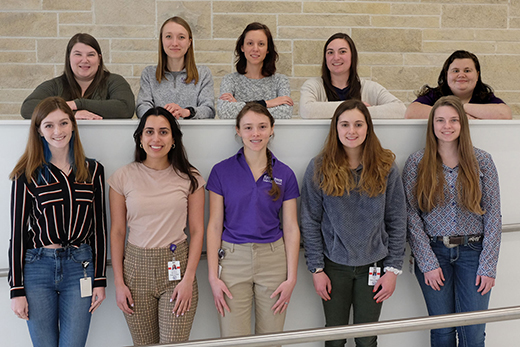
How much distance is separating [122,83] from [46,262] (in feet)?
3.24

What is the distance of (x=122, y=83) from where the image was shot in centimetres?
251

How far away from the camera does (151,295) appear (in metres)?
2.17

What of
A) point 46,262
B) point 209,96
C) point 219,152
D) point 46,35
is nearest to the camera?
point 46,262

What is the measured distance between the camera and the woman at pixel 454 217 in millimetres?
2336

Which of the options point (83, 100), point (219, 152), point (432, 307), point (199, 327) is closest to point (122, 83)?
point (83, 100)

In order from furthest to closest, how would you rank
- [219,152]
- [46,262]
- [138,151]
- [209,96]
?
[209,96]
[219,152]
[138,151]
[46,262]

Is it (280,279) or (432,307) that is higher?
(280,279)

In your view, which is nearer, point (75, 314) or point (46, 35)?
point (75, 314)

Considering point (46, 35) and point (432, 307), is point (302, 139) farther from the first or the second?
point (46, 35)

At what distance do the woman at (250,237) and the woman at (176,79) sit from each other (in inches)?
16.7

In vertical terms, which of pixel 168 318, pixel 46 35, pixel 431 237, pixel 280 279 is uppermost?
pixel 46 35

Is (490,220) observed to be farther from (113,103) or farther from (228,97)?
(113,103)

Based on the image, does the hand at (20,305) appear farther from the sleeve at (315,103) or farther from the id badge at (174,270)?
the sleeve at (315,103)

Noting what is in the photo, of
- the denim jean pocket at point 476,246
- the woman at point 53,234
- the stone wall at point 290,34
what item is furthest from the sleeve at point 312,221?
the stone wall at point 290,34
